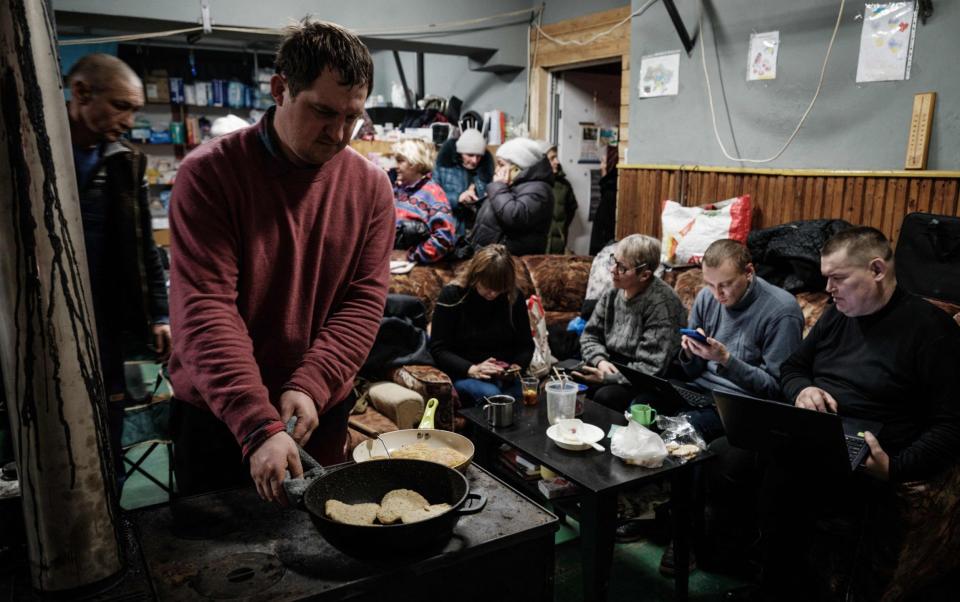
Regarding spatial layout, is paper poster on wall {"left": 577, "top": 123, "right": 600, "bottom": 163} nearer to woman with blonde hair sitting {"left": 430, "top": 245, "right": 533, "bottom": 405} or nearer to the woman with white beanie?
the woman with white beanie

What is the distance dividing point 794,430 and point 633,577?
801 mm

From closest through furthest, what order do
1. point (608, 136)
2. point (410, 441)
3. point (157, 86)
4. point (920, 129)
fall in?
point (410, 441) < point (920, 129) < point (608, 136) < point (157, 86)

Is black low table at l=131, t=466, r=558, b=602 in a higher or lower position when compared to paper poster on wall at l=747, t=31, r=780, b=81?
lower

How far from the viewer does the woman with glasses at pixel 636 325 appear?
2.94 meters

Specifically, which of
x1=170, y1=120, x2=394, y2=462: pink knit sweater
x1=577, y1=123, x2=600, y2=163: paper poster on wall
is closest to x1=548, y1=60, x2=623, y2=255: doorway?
x1=577, y1=123, x2=600, y2=163: paper poster on wall

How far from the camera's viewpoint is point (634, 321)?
3.04 meters

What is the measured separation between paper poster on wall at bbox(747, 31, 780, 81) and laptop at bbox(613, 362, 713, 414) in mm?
2145

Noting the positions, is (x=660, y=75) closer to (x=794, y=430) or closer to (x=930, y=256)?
(x=930, y=256)

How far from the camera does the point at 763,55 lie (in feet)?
12.7

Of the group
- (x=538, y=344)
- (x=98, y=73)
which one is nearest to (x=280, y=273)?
(x=98, y=73)

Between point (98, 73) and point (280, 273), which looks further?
point (98, 73)

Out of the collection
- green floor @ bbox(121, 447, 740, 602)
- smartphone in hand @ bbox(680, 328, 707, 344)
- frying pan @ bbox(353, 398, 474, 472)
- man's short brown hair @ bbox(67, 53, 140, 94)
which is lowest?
green floor @ bbox(121, 447, 740, 602)

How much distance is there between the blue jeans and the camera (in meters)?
3.02

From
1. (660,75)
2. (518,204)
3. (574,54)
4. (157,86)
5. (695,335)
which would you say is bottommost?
(695,335)
